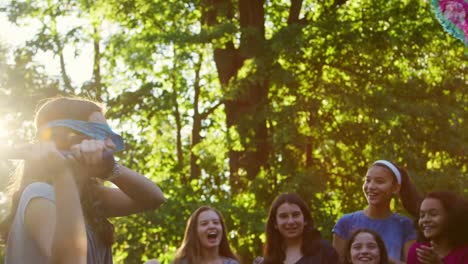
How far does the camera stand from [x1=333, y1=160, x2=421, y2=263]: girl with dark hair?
5.80 meters

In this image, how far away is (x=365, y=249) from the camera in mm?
5520

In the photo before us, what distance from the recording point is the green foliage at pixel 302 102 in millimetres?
13508

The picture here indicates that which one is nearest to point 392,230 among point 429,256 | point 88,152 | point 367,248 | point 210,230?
point 367,248

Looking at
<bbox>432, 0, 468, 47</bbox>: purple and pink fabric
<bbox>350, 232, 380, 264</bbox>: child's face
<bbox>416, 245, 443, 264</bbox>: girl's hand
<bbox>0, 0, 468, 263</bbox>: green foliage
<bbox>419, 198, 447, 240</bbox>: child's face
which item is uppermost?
<bbox>0, 0, 468, 263</bbox>: green foliage

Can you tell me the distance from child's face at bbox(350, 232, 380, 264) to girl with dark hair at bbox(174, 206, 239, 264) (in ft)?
4.40

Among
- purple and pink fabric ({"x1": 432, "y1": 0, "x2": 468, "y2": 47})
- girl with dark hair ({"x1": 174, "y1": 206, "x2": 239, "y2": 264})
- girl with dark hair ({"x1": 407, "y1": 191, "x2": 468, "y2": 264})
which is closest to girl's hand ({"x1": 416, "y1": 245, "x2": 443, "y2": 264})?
girl with dark hair ({"x1": 407, "y1": 191, "x2": 468, "y2": 264})

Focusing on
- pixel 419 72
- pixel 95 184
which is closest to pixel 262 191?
pixel 419 72

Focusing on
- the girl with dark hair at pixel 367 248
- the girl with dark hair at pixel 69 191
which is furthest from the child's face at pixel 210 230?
the girl with dark hair at pixel 69 191

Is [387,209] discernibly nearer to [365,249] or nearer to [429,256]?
[365,249]

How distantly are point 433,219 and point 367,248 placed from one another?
58cm

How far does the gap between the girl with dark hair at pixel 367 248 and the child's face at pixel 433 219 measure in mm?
465

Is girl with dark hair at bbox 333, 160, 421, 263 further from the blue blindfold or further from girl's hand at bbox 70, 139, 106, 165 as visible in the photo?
girl's hand at bbox 70, 139, 106, 165

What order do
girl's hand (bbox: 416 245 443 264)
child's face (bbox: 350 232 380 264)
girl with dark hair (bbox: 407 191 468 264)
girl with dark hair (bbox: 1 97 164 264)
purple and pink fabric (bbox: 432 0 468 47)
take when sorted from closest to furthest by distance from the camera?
girl with dark hair (bbox: 1 97 164 264) → purple and pink fabric (bbox: 432 0 468 47) → girl's hand (bbox: 416 245 443 264) → girl with dark hair (bbox: 407 191 468 264) → child's face (bbox: 350 232 380 264)

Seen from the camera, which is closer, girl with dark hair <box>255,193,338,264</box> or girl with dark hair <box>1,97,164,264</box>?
girl with dark hair <box>1,97,164,264</box>
